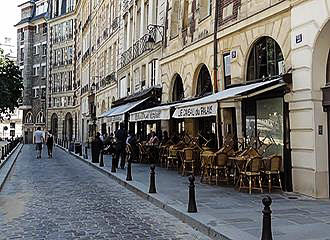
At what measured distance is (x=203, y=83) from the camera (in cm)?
1747

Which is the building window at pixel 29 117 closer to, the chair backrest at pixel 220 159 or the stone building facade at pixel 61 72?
the stone building facade at pixel 61 72

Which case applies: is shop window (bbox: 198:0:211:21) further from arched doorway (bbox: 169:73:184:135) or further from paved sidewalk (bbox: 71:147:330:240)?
paved sidewalk (bbox: 71:147:330:240)

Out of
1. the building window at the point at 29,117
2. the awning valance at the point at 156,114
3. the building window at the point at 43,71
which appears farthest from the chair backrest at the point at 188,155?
the building window at the point at 29,117

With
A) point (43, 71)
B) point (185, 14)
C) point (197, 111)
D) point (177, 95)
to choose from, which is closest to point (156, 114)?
point (177, 95)

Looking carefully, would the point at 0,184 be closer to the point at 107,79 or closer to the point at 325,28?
the point at 325,28

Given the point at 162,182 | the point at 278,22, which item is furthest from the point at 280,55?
the point at 162,182

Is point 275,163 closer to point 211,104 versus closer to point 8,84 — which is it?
point 211,104

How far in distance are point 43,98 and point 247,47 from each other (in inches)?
2301

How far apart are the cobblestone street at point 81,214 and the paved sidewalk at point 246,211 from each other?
451 millimetres

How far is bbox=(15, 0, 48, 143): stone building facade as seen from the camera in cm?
6938

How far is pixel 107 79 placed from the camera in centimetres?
3641

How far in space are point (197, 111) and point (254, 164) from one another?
2.55m

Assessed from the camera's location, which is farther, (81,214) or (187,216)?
(81,214)

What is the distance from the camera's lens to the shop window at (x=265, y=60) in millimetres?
12133
